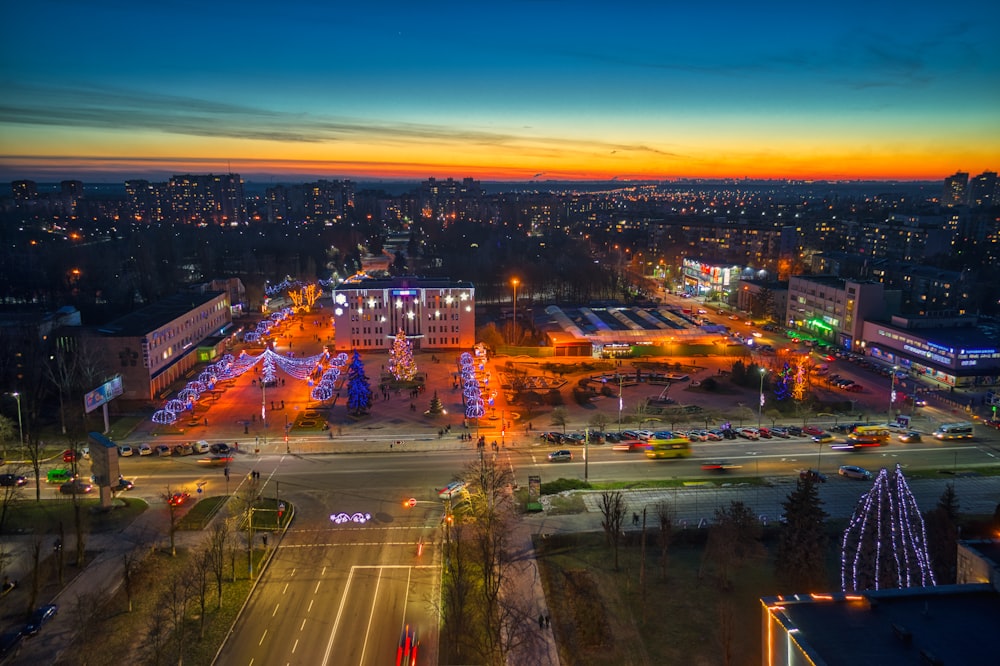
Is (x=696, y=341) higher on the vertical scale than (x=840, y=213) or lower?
lower

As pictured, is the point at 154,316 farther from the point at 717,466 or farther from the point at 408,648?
the point at 717,466

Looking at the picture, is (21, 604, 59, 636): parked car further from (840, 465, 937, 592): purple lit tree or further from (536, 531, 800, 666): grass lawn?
(840, 465, 937, 592): purple lit tree

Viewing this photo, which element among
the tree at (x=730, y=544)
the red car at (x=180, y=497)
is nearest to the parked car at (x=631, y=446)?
the tree at (x=730, y=544)

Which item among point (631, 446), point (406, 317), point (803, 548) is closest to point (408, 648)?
point (803, 548)

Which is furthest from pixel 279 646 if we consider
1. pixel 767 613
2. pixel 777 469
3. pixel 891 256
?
pixel 891 256

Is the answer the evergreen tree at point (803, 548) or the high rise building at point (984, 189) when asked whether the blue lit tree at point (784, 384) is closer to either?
the evergreen tree at point (803, 548)

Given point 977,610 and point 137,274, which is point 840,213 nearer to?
point 137,274

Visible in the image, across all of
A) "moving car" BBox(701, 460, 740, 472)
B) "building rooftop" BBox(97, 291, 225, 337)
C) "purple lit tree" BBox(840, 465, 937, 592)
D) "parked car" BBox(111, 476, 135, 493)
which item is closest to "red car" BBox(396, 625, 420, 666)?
"purple lit tree" BBox(840, 465, 937, 592)
